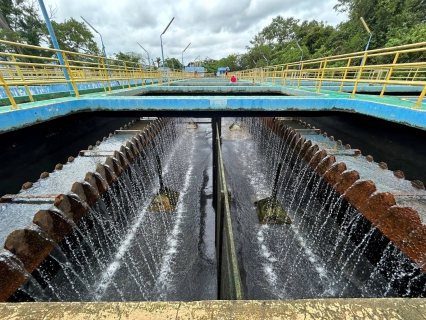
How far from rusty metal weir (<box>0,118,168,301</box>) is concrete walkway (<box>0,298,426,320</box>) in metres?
2.20

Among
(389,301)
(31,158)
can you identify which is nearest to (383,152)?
(389,301)

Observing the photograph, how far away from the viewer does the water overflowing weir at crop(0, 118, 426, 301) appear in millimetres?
3342

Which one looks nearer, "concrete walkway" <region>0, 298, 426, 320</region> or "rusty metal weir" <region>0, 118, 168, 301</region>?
"concrete walkway" <region>0, 298, 426, 320</region>

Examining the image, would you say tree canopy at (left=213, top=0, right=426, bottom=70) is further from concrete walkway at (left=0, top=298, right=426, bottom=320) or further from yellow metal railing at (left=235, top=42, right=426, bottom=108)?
concrete walkway at (left=0, top=298, right=426, bottom=320)

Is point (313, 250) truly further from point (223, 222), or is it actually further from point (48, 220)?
point (48, 220)

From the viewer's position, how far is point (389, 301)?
3.76 feet

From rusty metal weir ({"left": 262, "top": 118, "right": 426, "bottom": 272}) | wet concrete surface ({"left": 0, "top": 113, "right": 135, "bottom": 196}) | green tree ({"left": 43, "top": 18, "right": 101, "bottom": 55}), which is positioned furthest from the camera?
green tree ({"left": 43, "top": 18, "right": 101, "bottom": 55})

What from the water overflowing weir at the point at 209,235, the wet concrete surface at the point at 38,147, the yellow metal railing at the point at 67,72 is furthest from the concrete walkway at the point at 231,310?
the wet concrete surface at the point at 38,147

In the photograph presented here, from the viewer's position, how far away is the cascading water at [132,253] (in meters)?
4.14

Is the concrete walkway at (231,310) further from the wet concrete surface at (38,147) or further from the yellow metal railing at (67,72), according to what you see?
the wet concrete surface at (38,147)

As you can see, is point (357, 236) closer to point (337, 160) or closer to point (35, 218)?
point (337, 160)

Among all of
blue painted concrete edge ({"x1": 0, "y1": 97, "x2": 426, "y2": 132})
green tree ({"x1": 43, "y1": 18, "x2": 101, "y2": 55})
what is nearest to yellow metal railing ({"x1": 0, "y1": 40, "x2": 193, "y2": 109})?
blue painted concrete edge ({"x1": 0, "y1": 97, "x2": 426, "y2": 132})

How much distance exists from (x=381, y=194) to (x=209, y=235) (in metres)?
4.58

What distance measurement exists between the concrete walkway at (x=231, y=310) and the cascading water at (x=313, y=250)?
3.78m
